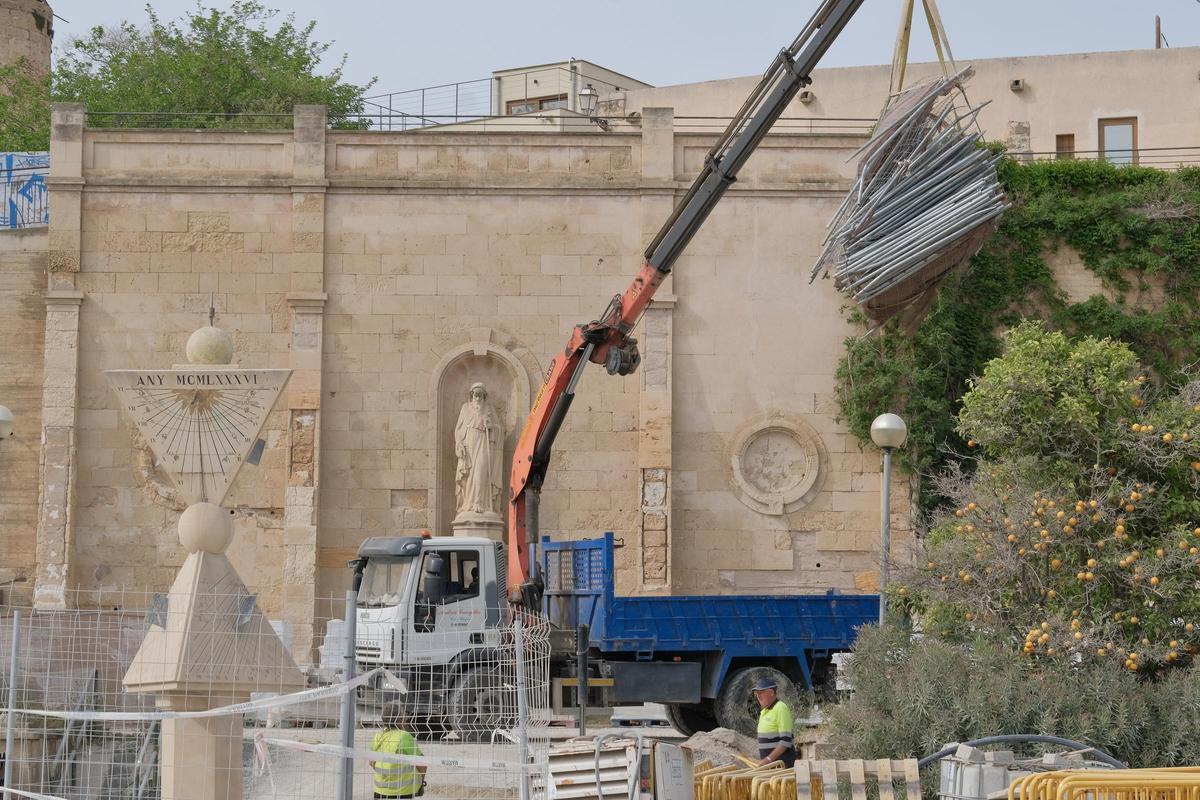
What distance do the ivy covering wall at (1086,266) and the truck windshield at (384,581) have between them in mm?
8663

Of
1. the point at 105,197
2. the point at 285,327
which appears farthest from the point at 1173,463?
the point at 105,197

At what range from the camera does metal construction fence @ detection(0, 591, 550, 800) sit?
23.7 ft

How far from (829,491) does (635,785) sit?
1476 cm

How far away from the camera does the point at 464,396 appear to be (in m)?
24.0

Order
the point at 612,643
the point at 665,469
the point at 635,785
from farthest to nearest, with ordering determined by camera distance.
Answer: the point at 665,469
the point at 612,643
the point at 635,785

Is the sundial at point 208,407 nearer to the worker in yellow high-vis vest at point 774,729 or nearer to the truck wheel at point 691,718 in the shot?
the worker in yellow high-vis vest at point 774,729

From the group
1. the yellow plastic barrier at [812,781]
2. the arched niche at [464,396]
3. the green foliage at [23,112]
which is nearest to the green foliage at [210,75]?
the green foliage at [23,112]

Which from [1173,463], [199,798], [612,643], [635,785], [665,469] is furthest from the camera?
[665,469]

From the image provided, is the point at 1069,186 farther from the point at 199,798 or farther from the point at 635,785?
the point at 199,798

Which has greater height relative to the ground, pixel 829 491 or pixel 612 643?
pixel 829 491

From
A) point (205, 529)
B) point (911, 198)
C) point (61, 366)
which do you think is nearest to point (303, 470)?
point (61, 366)

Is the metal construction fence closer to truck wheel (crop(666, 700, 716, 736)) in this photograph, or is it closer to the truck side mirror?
the truck side mirror

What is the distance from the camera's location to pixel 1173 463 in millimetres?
14672

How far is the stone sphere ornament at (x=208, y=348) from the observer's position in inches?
356
